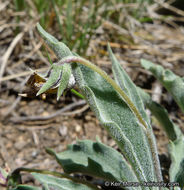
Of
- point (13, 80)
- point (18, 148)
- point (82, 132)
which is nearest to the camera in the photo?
point (18, 148)

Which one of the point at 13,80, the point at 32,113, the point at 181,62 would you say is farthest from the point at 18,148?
the point at 181,62

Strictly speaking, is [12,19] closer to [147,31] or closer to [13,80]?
[13,80]

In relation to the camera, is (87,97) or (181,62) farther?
(181,62)

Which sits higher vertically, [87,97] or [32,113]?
[87,97]

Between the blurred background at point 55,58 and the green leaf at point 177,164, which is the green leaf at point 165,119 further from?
the blurred background at point 55,58

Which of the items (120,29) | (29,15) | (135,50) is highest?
(29,15)

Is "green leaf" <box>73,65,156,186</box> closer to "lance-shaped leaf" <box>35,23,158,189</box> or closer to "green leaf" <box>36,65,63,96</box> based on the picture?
"lance-shaped leaf" <box>35,23,158,189</box>
